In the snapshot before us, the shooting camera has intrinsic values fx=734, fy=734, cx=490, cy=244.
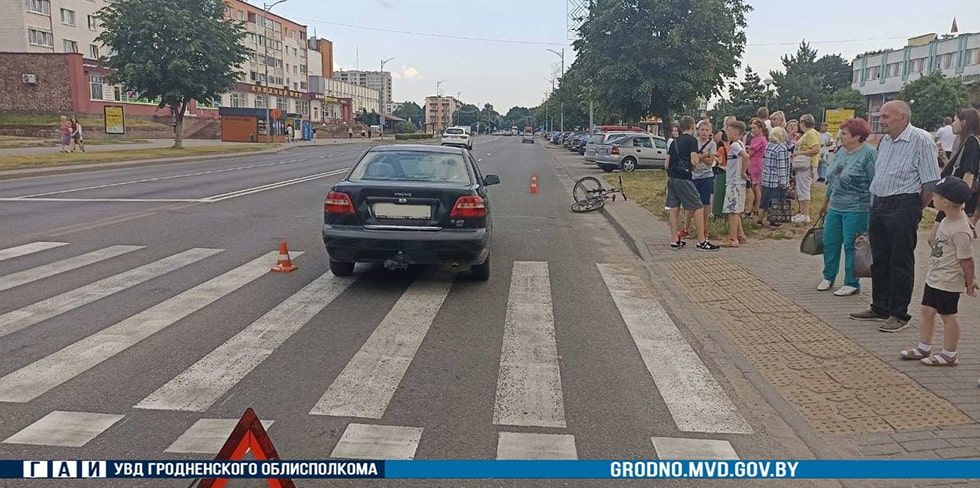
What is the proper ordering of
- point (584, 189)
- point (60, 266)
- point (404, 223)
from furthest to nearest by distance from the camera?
1. point (584, 189)
2. point (60, 266)
3. point (404, 223)

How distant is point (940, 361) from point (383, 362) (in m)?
4.06

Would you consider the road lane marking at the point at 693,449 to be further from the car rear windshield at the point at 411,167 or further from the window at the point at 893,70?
the window at the point at 893,70

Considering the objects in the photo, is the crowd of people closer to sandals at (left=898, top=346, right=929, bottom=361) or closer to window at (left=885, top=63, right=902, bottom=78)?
sandals at (left=898, top=346, right=929, bottom=361)

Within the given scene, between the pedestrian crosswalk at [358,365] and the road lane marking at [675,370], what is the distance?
0.04 feet

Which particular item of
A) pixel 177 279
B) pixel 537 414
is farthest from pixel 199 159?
pixel 537 414

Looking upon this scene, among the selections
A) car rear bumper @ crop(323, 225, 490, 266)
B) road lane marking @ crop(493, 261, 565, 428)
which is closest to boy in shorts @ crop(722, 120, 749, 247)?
road lane marking @ crop(493, 261, 565, 428)

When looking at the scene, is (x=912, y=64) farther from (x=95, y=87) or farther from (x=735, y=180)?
(x=735, y=180)

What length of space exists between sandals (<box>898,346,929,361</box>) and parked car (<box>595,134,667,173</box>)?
2366cm

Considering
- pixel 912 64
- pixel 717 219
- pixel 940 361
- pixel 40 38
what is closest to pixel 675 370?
pixel 940 361

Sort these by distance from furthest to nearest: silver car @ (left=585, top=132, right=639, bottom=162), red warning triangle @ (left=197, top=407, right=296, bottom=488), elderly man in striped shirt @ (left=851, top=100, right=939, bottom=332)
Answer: silver car @ (left=585, top=132, right=639, bottom=162), elderly man in striped shirt @ (left=851, top=100, right=939, bottom=332), red warning triangle @ (left=197, top=407, right=296, bottom=488)

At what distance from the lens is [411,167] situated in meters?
8.23

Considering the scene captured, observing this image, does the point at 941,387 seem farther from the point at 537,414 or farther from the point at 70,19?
the point at 70,19

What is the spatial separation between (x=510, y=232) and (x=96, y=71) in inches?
2174

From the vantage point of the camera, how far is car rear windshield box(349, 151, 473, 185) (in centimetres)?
803
